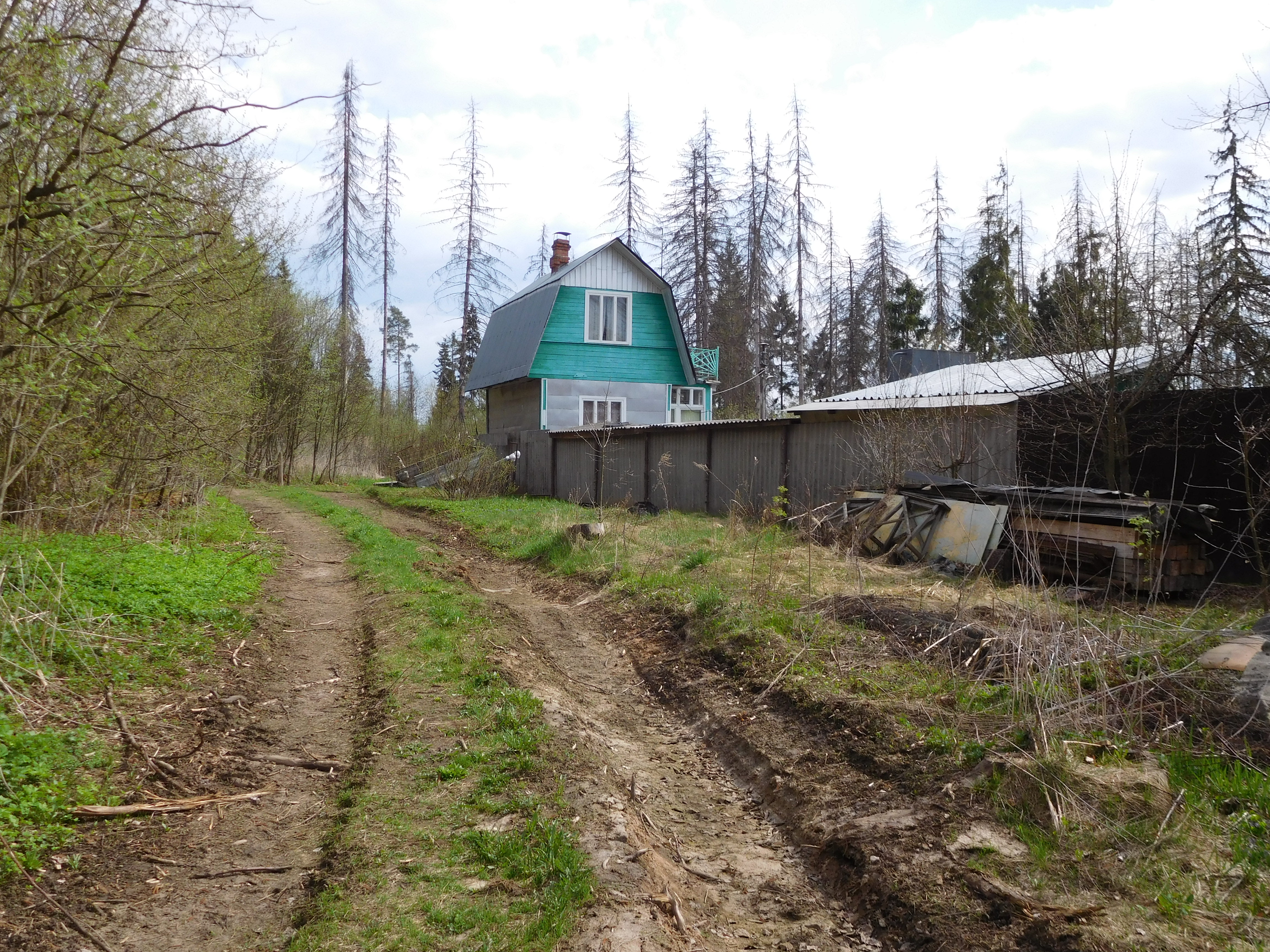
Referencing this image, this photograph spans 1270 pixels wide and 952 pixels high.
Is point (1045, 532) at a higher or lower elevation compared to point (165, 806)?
higher

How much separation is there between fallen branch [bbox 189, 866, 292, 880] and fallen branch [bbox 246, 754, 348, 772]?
41.3 inches

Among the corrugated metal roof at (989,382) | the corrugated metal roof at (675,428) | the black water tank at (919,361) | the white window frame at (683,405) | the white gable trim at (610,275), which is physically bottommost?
the corrugated metal roof at (675,428)

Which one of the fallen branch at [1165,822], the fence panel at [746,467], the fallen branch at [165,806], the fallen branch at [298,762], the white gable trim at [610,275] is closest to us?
the fallen branch at [1165,822]

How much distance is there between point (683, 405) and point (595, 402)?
3855 millimetres

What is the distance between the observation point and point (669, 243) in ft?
125

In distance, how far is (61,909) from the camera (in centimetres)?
321

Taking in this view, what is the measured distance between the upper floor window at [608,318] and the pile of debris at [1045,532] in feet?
50.2

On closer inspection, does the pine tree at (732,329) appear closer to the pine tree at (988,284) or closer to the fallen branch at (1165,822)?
the pine tree at (988,284)

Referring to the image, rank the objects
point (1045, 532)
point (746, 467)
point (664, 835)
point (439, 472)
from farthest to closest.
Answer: point (439, 472) < point (746, 467) < point (1045, 532) < point (664, 835)

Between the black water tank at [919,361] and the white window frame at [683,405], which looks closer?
the black water tank at [919,361]

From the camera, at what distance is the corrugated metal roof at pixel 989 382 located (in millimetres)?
11320

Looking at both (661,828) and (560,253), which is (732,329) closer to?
(560,253)

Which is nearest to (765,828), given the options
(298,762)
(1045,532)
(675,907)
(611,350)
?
(675,907)

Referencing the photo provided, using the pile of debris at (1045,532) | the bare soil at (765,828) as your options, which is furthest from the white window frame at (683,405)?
the bare soil at (765,828)
